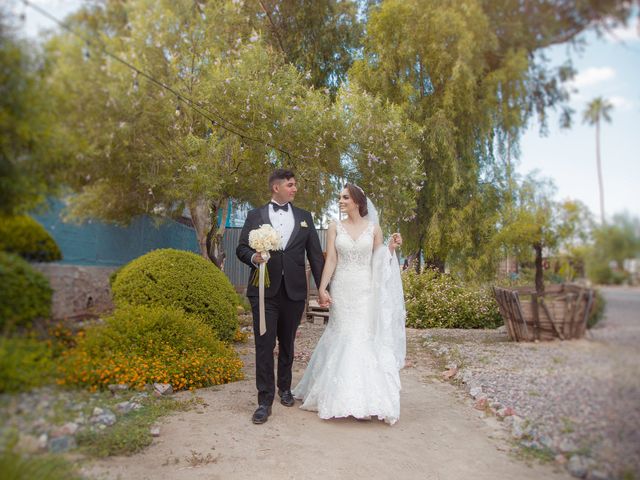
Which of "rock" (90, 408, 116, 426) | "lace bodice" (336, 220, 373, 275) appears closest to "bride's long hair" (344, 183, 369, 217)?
"lace bodice" (336, 220, 373, 275)

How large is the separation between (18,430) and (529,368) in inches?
86.6

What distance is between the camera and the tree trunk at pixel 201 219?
5.34m

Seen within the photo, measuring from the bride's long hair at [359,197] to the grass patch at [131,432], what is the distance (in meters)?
2.09

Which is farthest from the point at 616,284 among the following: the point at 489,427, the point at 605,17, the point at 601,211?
the point at 489,427

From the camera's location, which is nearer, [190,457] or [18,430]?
[18,430]

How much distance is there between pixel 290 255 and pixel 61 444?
8.66 ft

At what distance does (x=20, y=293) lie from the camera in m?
1.61

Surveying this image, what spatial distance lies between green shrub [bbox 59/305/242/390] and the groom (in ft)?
2.64

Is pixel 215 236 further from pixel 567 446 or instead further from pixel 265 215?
pixel 567 446

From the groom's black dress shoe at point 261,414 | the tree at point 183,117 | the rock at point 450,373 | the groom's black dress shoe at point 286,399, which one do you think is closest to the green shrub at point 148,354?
the tree at point 183,117

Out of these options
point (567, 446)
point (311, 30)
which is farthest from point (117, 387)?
point (311, 30)

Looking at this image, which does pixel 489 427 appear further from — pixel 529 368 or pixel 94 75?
pixel 94 75

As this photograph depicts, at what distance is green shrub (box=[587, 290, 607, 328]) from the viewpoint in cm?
191

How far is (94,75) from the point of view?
6.63ft
